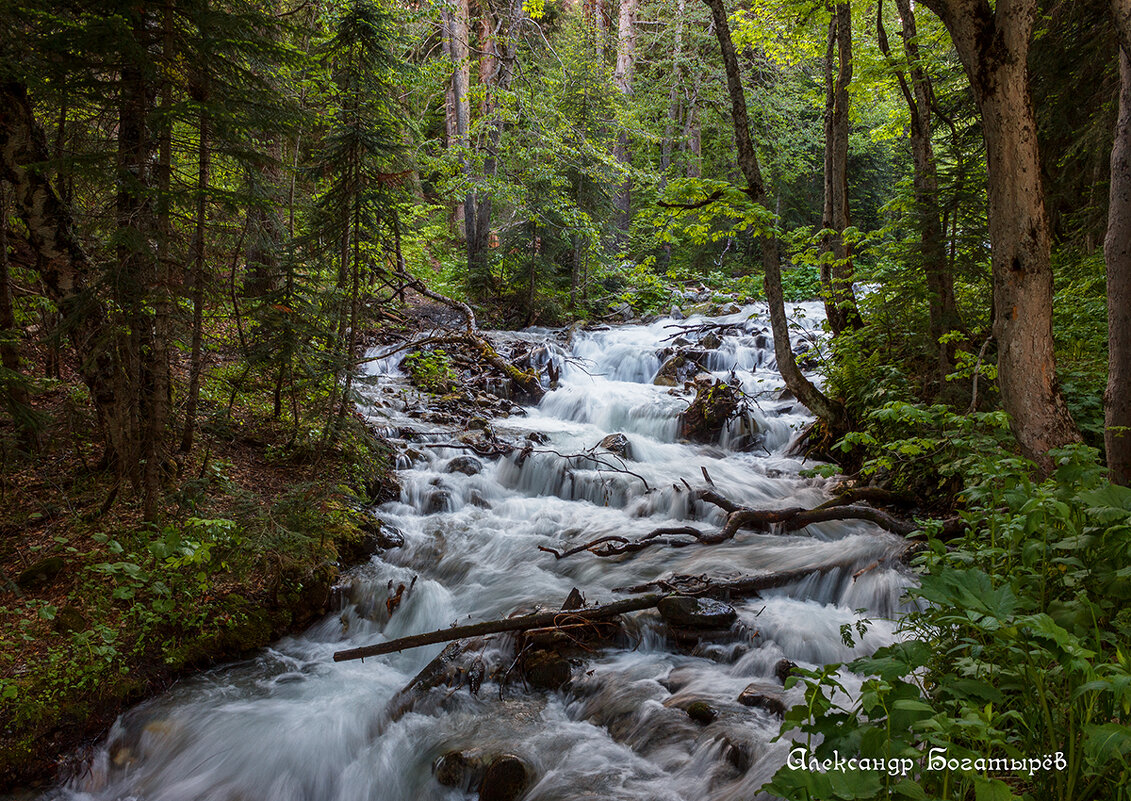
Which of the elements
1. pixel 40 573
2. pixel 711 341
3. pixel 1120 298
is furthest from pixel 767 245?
pixel 40 573

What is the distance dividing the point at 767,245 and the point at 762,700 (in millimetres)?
4925

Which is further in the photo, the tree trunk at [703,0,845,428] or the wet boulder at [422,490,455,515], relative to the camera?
the wet boulder at [422,490,455,515]

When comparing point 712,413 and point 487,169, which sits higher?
point 487,169

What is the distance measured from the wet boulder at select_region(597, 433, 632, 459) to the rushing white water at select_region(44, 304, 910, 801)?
26.7 inches

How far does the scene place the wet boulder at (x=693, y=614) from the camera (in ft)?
16.5

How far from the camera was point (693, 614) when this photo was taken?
5.06m

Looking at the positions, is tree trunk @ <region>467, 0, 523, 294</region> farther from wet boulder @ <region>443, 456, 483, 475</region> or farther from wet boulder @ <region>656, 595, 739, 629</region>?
wet boulder @ <region>656, 595, 739, 629</region>

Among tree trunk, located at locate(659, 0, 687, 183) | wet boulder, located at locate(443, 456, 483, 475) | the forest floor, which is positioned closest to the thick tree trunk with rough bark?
the forest floor

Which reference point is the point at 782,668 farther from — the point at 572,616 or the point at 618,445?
the point at 618,445

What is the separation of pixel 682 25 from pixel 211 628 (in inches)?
912

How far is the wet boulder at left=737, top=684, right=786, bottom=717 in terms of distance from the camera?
13.4ft

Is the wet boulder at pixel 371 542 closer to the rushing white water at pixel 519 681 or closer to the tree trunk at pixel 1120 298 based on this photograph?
the rushing white water at pixel 519 681

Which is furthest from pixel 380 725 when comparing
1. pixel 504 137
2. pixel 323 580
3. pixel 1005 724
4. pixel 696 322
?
pixel 504 137

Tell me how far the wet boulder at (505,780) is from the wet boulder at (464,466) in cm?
484
